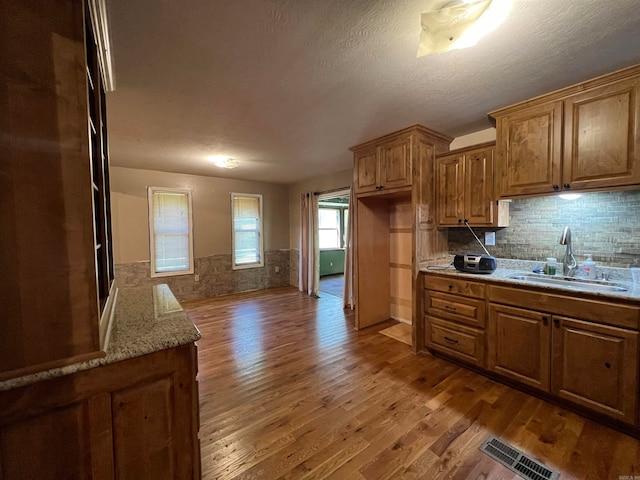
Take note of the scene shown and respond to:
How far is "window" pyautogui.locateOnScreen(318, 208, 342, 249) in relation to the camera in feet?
26.1

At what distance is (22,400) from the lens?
0.83m

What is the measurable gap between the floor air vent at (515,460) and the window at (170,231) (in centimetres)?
500

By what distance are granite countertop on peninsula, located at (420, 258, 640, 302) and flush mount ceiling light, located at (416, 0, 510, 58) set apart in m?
1.76

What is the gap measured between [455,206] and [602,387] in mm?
1726

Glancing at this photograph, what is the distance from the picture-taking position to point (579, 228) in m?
2.28

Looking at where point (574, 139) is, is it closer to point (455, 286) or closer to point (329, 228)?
point (455, 286)

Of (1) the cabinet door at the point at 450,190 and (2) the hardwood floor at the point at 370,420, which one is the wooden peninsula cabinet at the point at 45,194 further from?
(1) the cabinet door at the point at 450,190

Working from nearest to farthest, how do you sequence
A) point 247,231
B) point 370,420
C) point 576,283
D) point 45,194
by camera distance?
point 45,194 < point 370,420 < point 576,283 < point 247,231

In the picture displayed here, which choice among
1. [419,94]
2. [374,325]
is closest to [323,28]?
[419,94]

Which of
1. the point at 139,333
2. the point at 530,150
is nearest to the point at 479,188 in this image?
the point at 530,150

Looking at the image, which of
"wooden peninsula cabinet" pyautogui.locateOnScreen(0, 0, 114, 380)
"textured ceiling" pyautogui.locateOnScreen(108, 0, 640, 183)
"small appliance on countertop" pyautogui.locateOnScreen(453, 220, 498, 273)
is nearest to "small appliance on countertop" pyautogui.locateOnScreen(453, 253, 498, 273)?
"small appliance on countertop" pyautogui.locateOnScreen(453, 220, 498, 273)

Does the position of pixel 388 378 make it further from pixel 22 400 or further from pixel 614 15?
pixel 614 15

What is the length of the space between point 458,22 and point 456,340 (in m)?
2.47

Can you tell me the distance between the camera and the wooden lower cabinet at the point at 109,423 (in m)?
0.84
